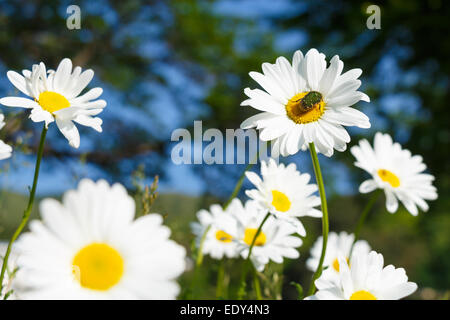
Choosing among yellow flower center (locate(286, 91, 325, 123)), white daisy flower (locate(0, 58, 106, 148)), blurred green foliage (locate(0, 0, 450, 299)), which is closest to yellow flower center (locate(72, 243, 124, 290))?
white daisy flower (locate(0, 58, 106, 148))

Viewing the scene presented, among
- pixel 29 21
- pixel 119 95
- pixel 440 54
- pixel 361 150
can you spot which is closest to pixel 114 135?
pixel 119 95

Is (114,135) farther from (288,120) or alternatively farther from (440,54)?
(288,120)

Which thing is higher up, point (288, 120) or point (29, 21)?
point (29, 21)

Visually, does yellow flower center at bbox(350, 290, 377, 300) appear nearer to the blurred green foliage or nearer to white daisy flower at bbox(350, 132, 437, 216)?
white daisy flower at bbox(350, 132, 437, 216)

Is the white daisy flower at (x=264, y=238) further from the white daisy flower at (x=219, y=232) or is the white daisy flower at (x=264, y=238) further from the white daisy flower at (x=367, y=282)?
the white daisy flower at (x=367, y=282)

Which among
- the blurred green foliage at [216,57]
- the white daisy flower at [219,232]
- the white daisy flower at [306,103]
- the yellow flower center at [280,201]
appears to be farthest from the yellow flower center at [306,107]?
the blurred green foliage at [216,57]

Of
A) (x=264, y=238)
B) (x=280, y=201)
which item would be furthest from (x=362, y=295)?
(x=264, y=238)

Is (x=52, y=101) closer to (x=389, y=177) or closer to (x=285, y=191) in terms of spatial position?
(x=285, y=191)
